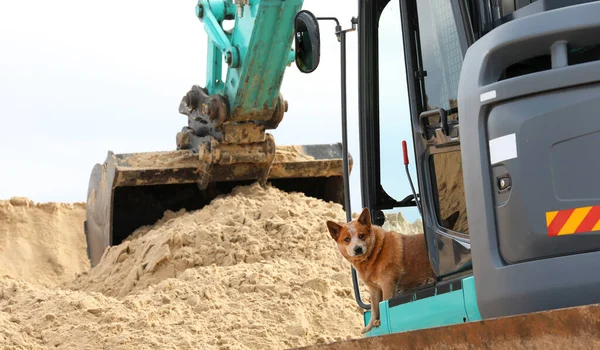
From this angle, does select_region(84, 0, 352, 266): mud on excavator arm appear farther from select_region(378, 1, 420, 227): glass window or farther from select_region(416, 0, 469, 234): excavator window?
select_region(416, 0, 469, 234): excavator window

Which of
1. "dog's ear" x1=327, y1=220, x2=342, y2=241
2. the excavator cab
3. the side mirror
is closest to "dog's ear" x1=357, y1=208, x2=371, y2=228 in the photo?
"dog's ear" x1=327, y1=220, x2=342, y2=241

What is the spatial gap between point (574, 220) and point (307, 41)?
6.32ft

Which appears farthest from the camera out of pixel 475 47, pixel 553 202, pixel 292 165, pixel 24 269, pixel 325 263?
pixel 24 269

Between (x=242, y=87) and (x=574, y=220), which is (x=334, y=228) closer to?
(x=574, y=220)

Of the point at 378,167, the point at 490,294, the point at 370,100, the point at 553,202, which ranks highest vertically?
the point at 370,100

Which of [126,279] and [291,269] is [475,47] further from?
[126,279]

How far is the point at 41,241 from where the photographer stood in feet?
39.4

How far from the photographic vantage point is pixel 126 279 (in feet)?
29.0

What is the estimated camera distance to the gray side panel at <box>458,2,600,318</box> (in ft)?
9.64

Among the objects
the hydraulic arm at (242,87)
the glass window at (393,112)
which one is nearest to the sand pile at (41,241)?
the hydraulic arm at (242,87)

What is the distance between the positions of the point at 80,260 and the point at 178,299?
4.64m

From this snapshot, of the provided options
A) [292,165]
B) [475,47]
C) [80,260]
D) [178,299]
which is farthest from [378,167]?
[80,260]

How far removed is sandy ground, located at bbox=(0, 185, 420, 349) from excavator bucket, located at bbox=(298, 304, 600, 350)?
3891 mm

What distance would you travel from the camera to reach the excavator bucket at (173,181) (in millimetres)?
9703
